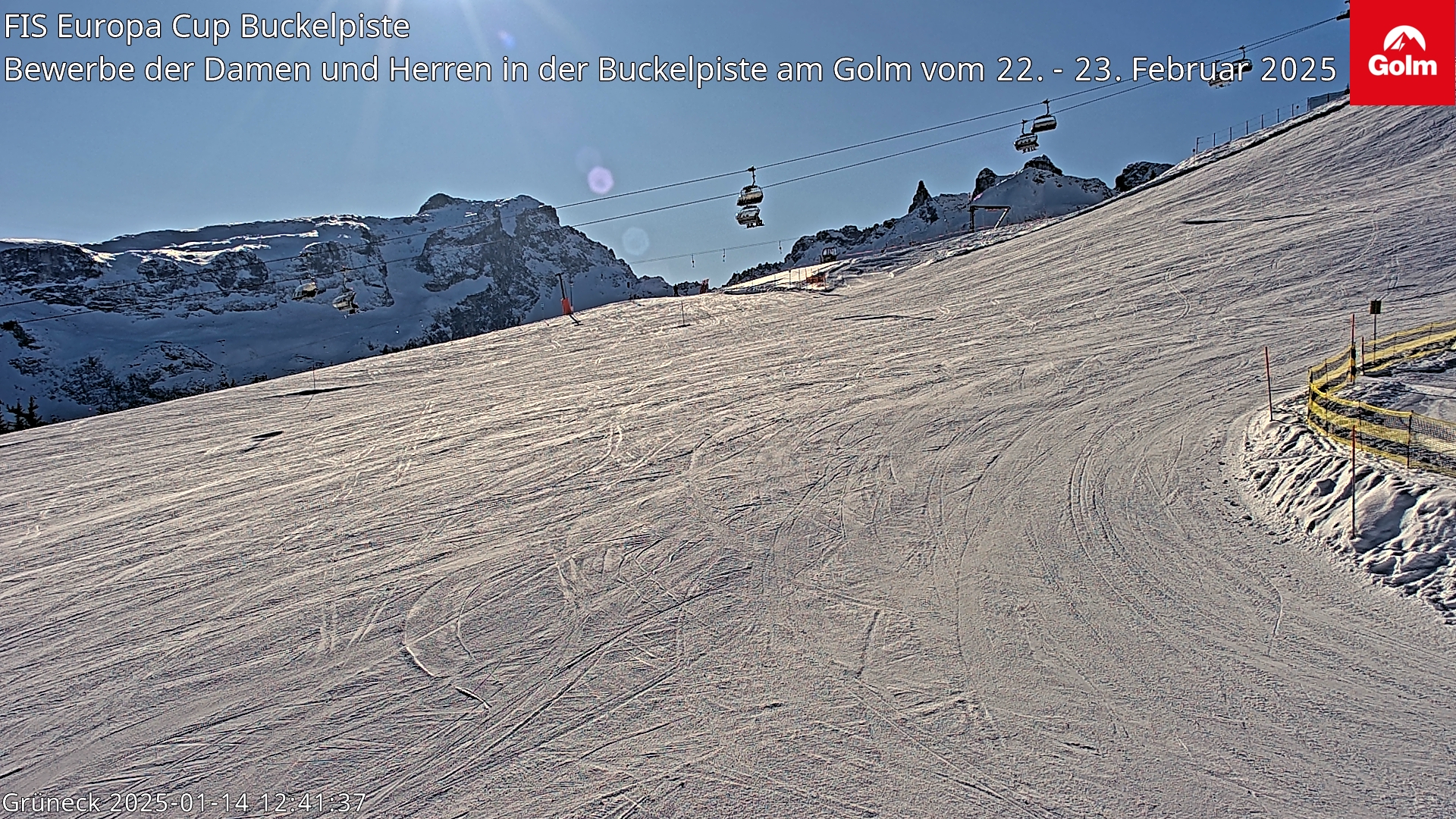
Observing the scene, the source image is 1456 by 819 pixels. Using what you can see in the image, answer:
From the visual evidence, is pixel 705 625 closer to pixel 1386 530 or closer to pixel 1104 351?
pixel 1386 530

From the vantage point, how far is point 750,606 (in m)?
8.14

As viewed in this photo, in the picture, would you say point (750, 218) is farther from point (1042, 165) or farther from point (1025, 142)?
point (1042, 165)

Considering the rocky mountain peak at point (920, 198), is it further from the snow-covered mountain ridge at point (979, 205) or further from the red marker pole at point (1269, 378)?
the red marker pole at point (1269, 378)

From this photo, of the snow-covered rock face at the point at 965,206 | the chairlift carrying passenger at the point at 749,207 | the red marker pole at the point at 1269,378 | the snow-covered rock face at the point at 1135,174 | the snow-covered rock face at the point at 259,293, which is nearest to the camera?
the red marker pole at the point at 1269,378

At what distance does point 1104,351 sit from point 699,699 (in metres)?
14.3

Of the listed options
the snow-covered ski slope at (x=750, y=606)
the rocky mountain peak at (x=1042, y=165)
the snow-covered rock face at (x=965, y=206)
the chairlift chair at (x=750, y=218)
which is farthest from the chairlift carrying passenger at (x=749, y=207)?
the rocky mountain peak at (x=1042, y=165)

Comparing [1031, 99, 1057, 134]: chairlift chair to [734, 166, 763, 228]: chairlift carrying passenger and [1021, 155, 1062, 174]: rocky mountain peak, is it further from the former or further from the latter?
[1021, 155, 1062, 174]: rocky mountain peak

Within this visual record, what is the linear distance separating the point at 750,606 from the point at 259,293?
13233cm

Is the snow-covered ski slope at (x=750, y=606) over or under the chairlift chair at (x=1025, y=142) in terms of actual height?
under

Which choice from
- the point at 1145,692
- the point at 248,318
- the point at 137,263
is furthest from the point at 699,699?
the point at 137,263

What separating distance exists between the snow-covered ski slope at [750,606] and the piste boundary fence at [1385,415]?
1.08m

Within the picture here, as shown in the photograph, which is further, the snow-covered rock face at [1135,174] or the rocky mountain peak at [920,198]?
the rocky mountain peak at [920,198]

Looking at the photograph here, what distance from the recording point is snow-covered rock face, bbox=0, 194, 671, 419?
8656 centimetres

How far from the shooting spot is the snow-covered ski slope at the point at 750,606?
573 centimetres
